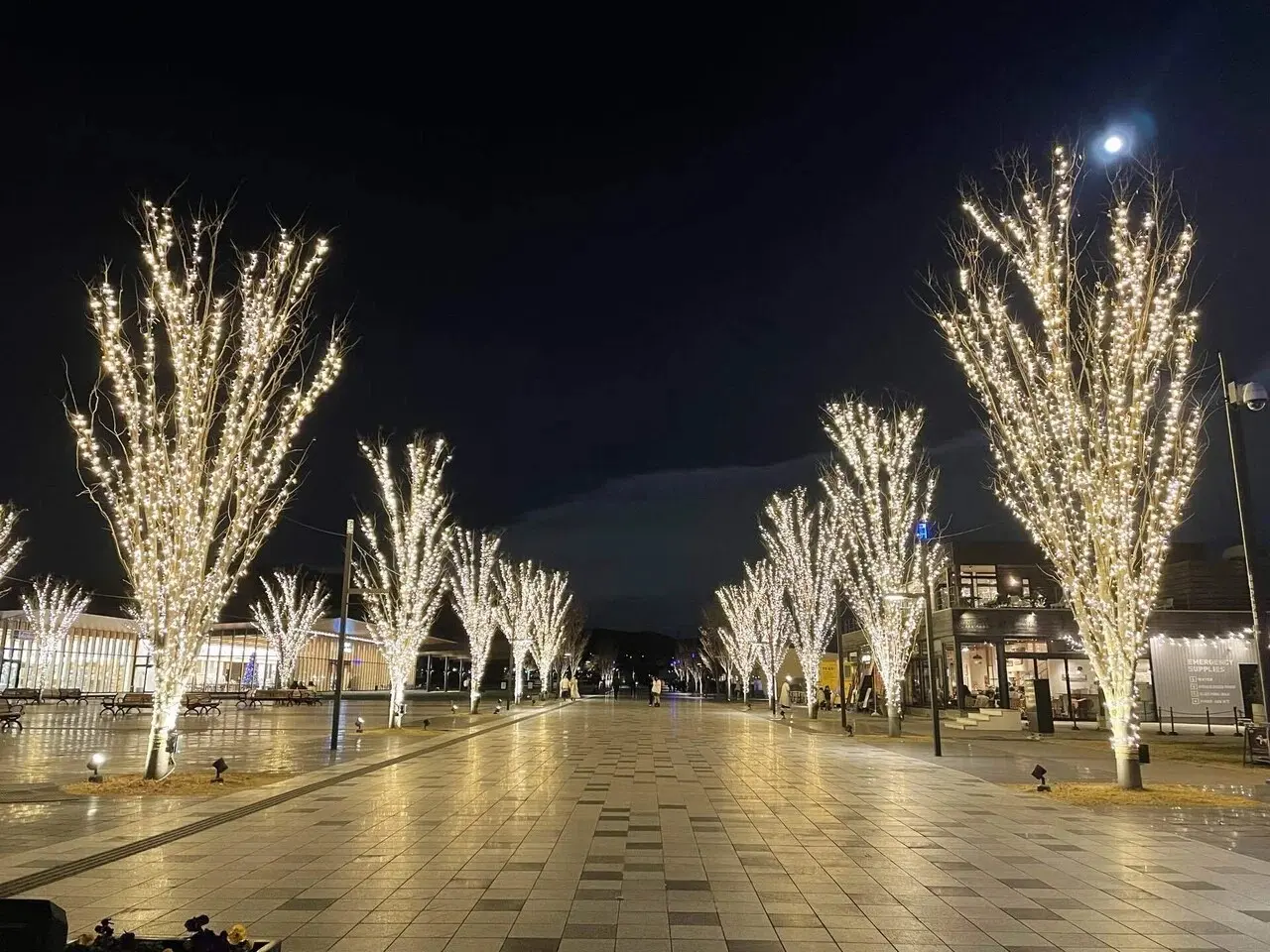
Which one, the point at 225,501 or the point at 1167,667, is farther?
the point at 1167,667

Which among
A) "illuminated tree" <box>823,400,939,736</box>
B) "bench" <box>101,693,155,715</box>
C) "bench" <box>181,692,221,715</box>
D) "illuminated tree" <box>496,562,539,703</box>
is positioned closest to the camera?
"illuminated tree" <box>823,400,939,736</box>

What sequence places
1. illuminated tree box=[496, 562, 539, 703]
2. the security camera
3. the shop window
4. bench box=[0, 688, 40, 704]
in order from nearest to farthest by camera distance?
1. the security camera
2. bench box=[0, 688, 40, 704]
3. illuminated tree box=[496, 562, 539, 703]
4. the shop window

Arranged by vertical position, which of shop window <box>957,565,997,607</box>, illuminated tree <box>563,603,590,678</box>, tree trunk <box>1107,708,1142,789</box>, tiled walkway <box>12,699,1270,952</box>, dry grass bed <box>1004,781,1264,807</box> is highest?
shop window <box>957,565,997,607</box>

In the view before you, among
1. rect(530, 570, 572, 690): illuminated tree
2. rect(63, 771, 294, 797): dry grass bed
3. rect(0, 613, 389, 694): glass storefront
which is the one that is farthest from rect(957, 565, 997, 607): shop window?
rect(63, 771, 294, 797): dry grass bed

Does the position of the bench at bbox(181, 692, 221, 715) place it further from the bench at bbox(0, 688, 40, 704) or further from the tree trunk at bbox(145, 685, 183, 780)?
the tree trunk at bbox(145, 685, 183, 780)

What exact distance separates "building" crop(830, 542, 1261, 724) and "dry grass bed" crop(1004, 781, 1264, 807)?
18.5 m

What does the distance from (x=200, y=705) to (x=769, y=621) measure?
27445mm

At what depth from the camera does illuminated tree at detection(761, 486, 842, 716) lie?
123 ft

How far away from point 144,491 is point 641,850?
1029cm

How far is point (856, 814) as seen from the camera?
470 inches

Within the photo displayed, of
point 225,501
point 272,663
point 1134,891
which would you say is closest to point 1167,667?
point 1134,891

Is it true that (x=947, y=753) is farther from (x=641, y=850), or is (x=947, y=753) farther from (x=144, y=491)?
(x=144, y=491)

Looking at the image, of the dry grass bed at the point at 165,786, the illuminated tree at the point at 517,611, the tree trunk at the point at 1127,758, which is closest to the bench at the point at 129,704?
the illuminated tree at the point at 517,611

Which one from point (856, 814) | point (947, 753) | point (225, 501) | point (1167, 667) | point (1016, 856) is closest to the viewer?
point (1016, 856)
